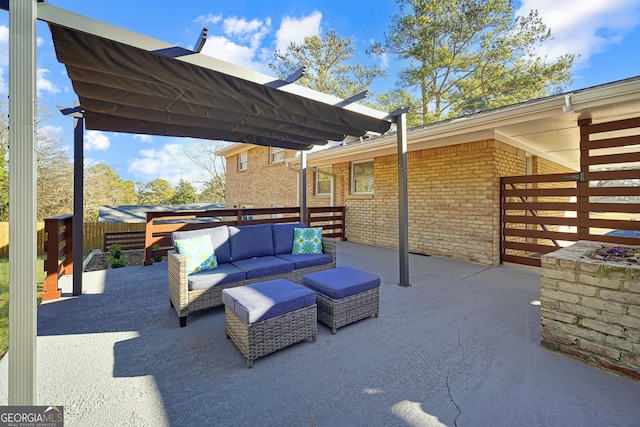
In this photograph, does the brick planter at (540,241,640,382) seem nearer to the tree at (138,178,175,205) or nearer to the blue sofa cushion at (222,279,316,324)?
the blue sofa cushion at (222,279,316,324)

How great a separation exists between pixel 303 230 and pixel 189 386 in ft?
9.38

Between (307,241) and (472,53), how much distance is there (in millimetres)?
11105

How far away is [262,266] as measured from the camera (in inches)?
146

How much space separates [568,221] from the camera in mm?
5004

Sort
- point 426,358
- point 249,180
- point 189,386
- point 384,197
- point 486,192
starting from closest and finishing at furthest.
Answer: point 189,386
point 426,358
point 486,192
point 384,197
point 249,180

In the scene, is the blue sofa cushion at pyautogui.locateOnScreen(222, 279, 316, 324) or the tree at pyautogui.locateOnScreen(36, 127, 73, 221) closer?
the blue sofa cushion at pyautogui.locateOnScreen(222, 279, 316, 324)

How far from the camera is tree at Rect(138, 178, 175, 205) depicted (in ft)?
95.3

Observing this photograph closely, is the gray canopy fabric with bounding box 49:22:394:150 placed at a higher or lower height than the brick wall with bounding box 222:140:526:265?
higher

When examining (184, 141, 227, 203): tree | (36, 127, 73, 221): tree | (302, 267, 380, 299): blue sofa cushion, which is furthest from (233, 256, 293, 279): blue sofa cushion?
(184, 141, 227, 203): tree

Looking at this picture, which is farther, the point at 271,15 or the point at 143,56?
the point at 271,15

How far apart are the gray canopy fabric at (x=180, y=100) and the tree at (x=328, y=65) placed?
9941mm

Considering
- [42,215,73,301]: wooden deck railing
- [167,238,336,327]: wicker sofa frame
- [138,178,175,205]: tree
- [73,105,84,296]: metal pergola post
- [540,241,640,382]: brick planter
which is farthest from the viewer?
[138,178,175,205]: tree

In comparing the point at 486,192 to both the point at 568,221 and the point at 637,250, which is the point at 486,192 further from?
the point at 637,250

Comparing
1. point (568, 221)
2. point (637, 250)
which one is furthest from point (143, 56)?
point (568, 221)
